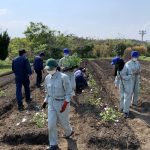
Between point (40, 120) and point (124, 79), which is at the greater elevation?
point (124, 79)

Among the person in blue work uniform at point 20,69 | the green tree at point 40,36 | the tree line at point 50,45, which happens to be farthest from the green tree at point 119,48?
the person in blue work uniform at point 20,69

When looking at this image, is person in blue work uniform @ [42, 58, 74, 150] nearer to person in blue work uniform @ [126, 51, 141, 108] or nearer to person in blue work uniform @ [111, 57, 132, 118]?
person in blue work uniform @ [111, 57, 132, 118]

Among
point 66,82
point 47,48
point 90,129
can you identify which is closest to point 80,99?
point 90,129

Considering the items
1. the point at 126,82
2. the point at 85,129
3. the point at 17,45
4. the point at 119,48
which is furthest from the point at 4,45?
the point at 85,129

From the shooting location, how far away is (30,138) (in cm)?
873

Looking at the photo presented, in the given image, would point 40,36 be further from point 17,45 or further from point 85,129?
point 85,129

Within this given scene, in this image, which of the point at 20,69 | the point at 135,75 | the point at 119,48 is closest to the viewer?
the point at 135,75

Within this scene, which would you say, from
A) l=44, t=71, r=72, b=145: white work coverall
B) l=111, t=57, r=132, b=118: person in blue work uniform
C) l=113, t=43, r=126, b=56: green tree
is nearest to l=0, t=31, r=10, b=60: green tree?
l=113, t=43, r=126, b=56: green tree

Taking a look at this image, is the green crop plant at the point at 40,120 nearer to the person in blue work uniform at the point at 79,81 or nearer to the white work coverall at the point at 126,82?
the white work coverall at the point at 126,82

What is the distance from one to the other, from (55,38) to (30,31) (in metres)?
3.19

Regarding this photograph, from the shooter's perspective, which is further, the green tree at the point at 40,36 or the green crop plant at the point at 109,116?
the green tree at the point at 40,36

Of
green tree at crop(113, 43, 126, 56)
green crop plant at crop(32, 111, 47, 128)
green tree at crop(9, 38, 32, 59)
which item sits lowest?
green tree at crop(113, 43, 126, 56)

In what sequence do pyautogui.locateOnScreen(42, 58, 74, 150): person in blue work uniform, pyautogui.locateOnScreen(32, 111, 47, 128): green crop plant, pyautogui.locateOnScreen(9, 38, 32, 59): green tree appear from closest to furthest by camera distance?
pyautogui.locateOnScreen(42, 58, 74, 150): person in blue work uniform
pyautogui.locateOnScreen(32, 111, 47, 128): green crop plant
pyautogui.locateOnScreen(9, 38, 32, 59): green tree

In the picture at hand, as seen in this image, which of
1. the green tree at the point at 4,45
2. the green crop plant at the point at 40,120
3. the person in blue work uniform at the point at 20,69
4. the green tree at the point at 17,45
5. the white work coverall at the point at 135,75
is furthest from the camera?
the green tree at the point at 17,45
